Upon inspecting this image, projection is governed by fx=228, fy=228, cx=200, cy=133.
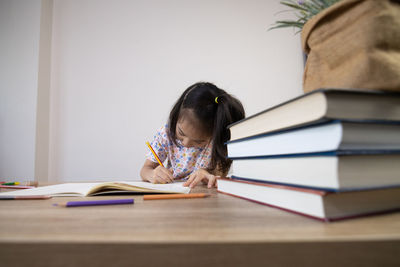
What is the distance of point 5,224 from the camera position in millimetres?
194

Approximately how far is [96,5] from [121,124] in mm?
884

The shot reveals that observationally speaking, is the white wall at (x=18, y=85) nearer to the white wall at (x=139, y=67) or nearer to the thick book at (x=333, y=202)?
the white wall at (x=139, y=67)

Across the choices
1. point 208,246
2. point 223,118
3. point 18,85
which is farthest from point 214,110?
point 18,85

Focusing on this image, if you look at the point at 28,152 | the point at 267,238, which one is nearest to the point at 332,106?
the point at 267,238

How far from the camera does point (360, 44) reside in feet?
0.76

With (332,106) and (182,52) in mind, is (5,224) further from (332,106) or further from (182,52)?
(182,52)

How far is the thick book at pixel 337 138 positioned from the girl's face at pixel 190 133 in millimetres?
606

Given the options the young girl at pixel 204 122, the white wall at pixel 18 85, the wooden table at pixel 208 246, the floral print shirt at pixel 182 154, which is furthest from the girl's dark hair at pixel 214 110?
the white wall at pixel 18 85

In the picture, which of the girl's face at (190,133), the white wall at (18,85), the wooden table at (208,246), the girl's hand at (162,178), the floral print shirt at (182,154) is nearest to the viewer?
the wooden table at (208,246)

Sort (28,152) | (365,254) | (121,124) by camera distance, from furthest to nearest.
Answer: (121,124)
(28,152)
(365,254)

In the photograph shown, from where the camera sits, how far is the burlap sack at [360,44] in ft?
0.72

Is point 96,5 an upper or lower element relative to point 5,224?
upper

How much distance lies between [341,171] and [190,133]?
0.72 metres

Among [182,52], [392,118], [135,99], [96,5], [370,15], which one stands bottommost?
[392,118]
